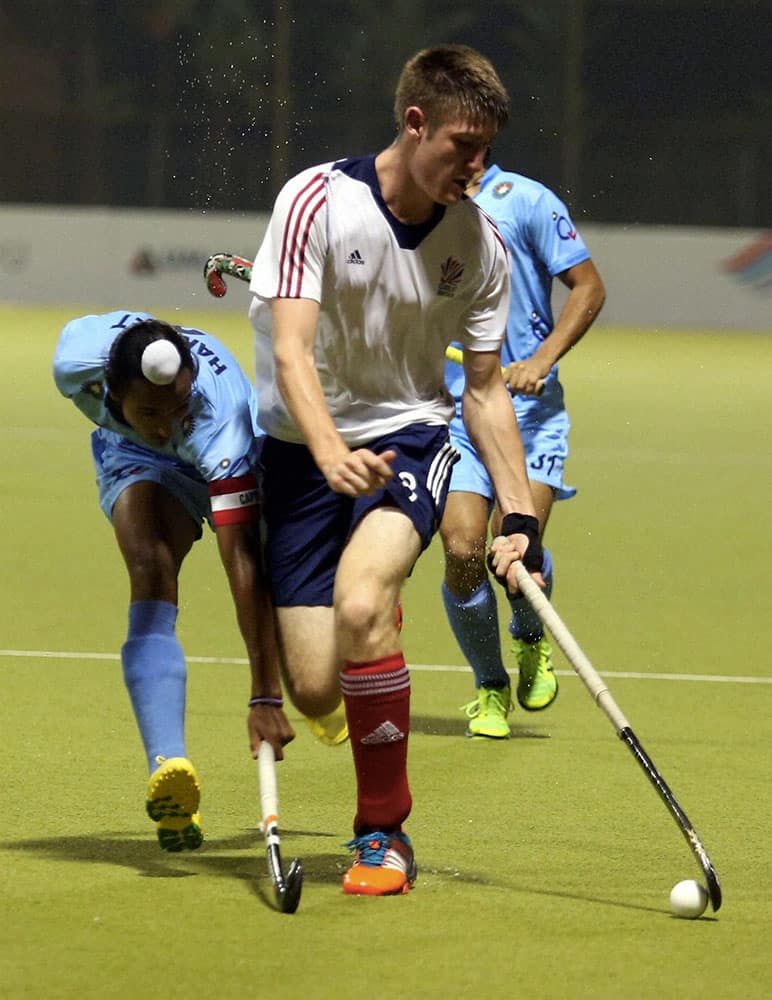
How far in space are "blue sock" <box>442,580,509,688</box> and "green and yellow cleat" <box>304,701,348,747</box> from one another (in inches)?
53.1

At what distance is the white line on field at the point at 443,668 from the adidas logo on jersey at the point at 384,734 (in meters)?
2.58

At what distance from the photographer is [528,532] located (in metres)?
4.38

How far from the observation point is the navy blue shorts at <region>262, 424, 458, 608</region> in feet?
13.9

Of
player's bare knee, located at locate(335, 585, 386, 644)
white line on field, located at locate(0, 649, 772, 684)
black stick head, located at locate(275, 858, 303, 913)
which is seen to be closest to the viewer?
black stick head, located at locate(275, 858, 303, 913)

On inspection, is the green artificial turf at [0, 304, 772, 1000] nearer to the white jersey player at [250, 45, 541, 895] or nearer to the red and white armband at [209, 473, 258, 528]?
the white jersey player at [250, 45, 541, 895]

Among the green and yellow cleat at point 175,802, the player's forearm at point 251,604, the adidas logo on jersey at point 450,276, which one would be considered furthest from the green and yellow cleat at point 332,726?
the adidas logo on jersey at point 450,276

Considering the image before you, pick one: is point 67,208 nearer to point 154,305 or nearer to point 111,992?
point 154,305

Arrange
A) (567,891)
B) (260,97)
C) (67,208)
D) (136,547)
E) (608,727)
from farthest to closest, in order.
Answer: (260,97) → (67,208) → (608,727) → (136,547) → (567,891)

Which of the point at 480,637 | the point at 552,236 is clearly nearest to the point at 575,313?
the point at 552,236

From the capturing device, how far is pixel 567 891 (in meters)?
4.07

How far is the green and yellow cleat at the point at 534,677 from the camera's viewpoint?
237 inches

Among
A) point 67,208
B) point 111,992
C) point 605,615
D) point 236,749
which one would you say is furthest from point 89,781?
point 67,208

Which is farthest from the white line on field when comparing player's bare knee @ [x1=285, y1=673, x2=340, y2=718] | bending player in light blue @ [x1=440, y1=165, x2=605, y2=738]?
player's bare knee @ [x1=285, y1=673, x2=340, y2=718]

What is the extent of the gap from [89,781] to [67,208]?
67.9 ft
